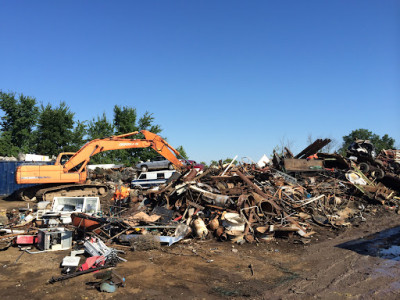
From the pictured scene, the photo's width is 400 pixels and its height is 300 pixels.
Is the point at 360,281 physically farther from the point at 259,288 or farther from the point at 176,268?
the point at 176,268

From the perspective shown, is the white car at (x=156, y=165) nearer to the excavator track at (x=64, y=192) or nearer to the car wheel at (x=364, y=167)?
the excavator track at (x=64, y=192)

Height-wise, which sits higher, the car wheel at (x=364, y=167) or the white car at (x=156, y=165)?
the white car at (x=156, y=165)

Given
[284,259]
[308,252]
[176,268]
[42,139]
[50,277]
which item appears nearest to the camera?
[50,277]

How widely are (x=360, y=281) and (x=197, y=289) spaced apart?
3.04 metres

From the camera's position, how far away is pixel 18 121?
126 feet

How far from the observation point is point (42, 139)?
3722cm

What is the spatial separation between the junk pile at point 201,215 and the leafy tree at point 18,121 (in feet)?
101

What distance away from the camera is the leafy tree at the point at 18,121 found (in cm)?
3832

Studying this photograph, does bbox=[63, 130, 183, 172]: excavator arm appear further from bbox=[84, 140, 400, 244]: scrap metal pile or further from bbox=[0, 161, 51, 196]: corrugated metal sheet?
bbox=[0, 161, 51, 196]: corrugated metal sheet

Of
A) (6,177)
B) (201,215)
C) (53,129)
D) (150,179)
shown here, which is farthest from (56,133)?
(201,215)

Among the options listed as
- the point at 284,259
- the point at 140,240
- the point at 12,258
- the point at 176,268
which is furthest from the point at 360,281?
the point at 12,258

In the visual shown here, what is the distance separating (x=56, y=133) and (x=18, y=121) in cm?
648

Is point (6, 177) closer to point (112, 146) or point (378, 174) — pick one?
point (112, 146)

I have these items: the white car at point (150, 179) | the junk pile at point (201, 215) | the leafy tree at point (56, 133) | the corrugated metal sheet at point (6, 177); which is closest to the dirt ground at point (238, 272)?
the junk pile at point (201, 215)
